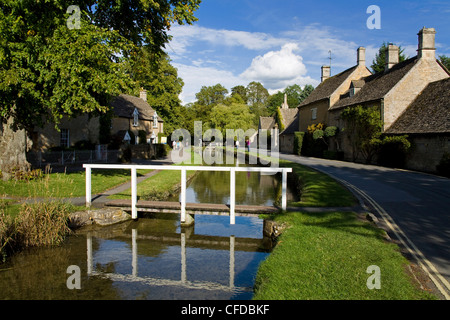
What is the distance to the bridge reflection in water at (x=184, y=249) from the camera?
7.00 m

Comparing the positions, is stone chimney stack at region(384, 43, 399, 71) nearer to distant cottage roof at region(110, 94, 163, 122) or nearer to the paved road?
the paved road

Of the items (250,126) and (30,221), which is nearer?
(30,221)

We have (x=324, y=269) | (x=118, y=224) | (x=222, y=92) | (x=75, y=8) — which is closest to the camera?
(x=324, y=269)

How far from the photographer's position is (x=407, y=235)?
8148mm

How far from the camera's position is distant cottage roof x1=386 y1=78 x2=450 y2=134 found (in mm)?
22016

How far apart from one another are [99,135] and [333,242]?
30690mm

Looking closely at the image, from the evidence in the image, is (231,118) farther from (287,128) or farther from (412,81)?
(412,81)

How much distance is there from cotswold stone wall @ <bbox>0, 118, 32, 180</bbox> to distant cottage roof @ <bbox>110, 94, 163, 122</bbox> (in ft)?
77.8

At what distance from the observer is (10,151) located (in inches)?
611

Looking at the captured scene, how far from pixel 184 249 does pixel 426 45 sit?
2898 cm

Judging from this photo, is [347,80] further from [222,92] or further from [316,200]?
[222,92]

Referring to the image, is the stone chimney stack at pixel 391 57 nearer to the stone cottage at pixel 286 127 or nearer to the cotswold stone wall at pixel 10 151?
the stone cottage at pixel 286 127

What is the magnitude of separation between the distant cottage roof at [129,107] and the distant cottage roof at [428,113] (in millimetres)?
31101
